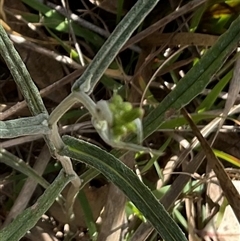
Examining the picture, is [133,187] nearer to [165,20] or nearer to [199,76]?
[199,76]

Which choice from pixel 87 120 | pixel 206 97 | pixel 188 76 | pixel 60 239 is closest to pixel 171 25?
pixel 206 97

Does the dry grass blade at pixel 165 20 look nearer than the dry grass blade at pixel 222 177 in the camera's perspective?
No

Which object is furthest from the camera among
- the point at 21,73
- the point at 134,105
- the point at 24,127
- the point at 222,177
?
the point at 134,105

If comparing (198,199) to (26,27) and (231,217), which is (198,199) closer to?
(231,217)

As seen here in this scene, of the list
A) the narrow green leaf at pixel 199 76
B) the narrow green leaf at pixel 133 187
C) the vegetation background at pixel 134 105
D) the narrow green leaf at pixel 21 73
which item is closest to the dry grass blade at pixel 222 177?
the vegetation background at pixel 134 105

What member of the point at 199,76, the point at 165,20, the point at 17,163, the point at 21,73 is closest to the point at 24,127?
the point at 21,73

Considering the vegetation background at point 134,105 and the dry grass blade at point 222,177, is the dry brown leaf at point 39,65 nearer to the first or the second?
the vegetation background at point 134,105

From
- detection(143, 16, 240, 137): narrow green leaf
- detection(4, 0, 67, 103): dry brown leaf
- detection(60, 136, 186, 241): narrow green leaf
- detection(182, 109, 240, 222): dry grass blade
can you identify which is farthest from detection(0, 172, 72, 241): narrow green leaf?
detection(4, 0, 67, 103): dry brown leaf
